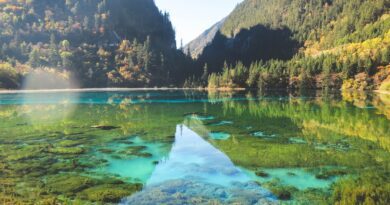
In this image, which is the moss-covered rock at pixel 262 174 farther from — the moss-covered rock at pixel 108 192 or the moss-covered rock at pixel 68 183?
the moss-covered rock at pixel 68 183

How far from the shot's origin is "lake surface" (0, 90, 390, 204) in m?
22.9

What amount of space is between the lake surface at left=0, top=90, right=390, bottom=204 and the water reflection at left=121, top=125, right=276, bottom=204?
7cm

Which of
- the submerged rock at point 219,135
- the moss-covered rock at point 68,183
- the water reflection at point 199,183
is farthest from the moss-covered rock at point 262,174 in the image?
the submerged rock at point 219,135

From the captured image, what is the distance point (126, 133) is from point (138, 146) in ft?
30.9

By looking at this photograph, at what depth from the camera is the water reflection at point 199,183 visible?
22.2 m

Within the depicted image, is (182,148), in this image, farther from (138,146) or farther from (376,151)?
(376,151)

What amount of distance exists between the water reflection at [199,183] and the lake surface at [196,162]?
0.23ft

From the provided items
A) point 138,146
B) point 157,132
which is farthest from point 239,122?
point 138,146

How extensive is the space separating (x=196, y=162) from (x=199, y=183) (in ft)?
23.8

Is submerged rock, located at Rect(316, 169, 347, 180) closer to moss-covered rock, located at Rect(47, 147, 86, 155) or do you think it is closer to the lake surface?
the lake surface

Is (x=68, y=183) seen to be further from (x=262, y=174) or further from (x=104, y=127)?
(x=104, y=127)

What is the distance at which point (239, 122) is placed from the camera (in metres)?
59.1

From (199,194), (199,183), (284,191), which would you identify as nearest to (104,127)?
(199,183)

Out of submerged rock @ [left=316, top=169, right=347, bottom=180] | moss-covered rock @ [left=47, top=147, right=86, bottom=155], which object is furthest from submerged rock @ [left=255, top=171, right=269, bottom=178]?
moss-covered rock @ [left=47, top=147, right=86, bottom=155]
